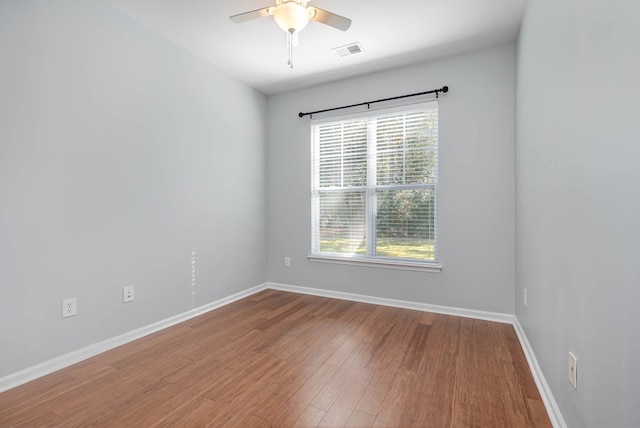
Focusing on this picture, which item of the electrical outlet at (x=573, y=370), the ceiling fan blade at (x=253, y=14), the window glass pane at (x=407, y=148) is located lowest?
the electrical outlet at (x=573, y=370)

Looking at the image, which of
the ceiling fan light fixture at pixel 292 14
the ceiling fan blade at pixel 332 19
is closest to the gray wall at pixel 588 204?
the ceiling fan blade at pixel 332 19

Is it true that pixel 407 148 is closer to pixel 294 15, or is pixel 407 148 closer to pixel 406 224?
pixel 406 224

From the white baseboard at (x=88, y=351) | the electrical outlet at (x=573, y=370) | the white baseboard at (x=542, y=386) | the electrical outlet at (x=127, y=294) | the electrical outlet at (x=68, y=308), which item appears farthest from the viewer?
the electrical outlet at (x=127, y=294)

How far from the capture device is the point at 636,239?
0.86m

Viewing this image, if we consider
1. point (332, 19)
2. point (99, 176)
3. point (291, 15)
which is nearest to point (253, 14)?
point (291, 15)

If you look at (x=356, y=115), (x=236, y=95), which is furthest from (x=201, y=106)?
(x=356, y=115)

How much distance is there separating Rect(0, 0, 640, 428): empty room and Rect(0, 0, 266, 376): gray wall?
0.6 inches

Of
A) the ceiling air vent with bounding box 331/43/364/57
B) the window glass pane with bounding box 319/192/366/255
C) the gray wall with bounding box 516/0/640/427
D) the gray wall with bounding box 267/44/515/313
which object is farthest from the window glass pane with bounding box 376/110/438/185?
the gray wall with bounding box 516/0/640/427

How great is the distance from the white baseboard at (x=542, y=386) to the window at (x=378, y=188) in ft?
3.43

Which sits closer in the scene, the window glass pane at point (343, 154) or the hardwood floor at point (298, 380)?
the hardwood floor at point (298, 380)

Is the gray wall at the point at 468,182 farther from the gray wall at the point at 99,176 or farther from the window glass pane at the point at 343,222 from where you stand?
the gray wall at the point at 99,176

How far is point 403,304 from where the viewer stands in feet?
11.0

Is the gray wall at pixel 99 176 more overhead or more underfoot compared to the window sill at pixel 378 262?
more overhead

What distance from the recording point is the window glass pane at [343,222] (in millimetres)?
3646
